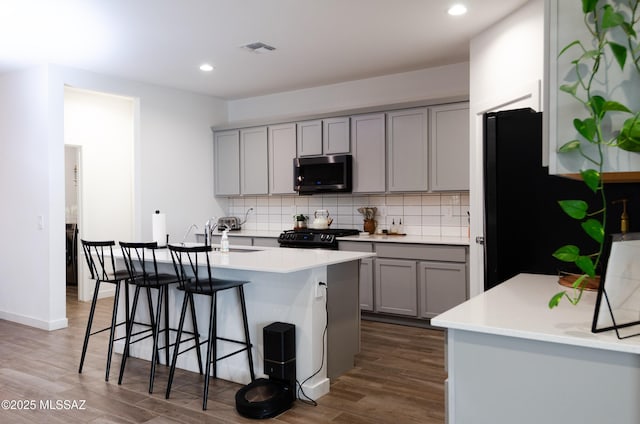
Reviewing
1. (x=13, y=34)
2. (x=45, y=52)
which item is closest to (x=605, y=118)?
(x=13, y=34)

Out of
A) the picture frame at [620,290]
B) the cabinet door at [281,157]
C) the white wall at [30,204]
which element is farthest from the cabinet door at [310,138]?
the picture frame at [620,290]

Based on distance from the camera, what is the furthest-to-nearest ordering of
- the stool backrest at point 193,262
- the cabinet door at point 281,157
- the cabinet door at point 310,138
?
the cabinet door at point 281,157
the cabinet door at point 310,138
the stool backrest at point 193,262

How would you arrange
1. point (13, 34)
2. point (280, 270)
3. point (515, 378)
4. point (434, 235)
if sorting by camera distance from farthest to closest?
point (434, 235)
point (13, 34)
point (280, 270)
point (515, 378)

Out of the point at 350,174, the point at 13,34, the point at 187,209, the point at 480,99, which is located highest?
the point at 13,34

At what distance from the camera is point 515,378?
1.41 meters

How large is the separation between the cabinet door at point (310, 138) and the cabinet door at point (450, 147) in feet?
4.62

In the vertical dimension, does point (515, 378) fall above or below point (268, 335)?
above

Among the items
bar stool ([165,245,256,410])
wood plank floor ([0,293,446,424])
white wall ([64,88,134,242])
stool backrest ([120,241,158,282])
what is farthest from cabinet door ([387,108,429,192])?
white wall ([64,88,134,242])

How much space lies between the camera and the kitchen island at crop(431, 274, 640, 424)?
1.27 meters

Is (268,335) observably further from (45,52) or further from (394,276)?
(45,52)

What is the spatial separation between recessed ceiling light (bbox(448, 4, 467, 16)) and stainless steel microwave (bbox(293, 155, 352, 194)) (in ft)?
6.96

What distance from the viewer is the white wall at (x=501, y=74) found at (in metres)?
3.41

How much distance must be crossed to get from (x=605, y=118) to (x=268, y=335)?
2295 millimetres

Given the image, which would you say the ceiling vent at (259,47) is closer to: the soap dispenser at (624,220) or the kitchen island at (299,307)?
the kitchen island at (299,307)
